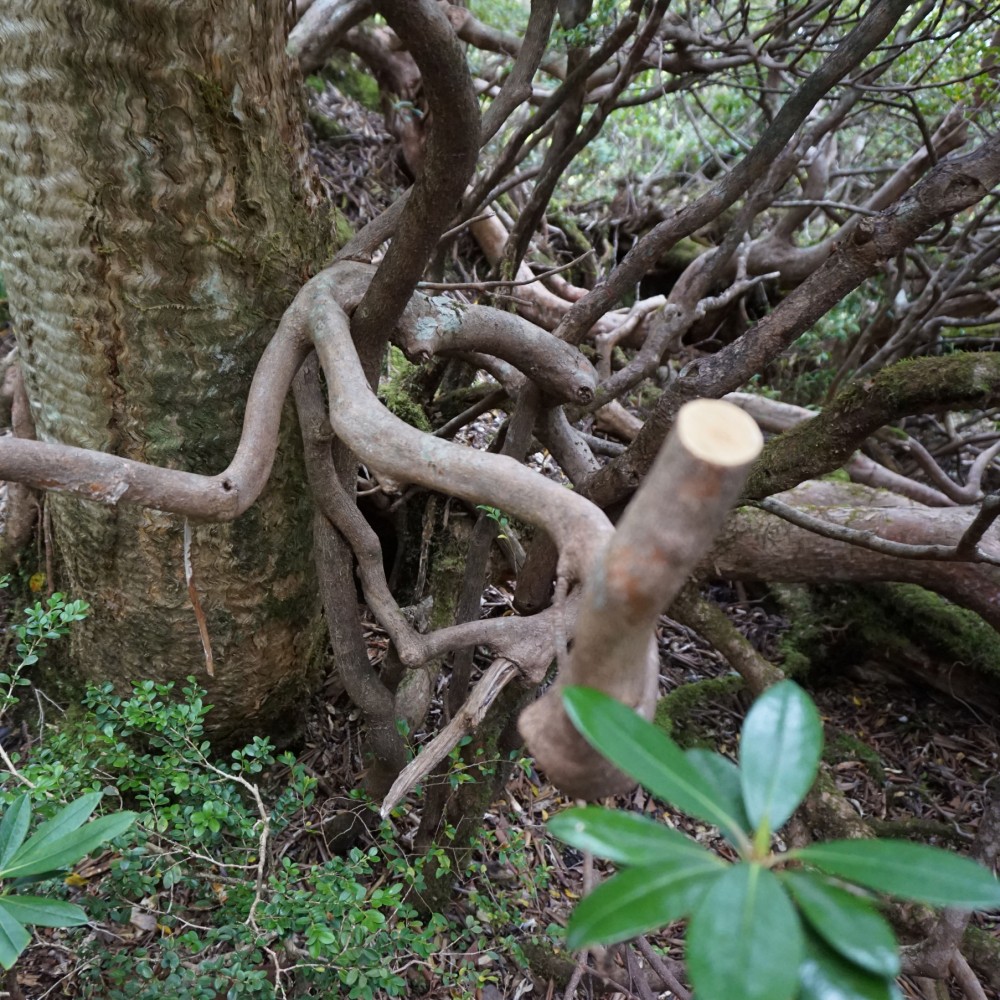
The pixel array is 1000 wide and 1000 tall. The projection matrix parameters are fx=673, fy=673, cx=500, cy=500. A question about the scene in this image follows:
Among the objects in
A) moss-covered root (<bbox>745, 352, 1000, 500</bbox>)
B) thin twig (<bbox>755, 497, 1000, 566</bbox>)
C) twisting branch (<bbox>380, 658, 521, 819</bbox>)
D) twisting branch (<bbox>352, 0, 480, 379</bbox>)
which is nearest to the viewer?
twisting branch (<bbox>352, 0, 480, 379</bbox>)

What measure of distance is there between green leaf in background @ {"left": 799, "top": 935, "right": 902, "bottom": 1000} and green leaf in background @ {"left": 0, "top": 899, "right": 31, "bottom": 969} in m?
0.97

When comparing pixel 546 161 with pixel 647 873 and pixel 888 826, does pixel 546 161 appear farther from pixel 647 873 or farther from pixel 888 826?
pixel 888 826

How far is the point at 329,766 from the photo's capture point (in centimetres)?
233

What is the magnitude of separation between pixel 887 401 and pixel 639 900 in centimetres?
139

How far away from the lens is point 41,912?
39.0 inches

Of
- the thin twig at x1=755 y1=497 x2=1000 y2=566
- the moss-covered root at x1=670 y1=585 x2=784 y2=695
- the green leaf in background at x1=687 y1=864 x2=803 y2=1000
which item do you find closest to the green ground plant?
the green leaf in background at x1=687 y1=864 x2=803 y2=1000

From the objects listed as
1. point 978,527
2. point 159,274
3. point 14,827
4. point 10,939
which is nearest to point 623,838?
point 10,939

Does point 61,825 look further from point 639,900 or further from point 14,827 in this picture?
point 639,900

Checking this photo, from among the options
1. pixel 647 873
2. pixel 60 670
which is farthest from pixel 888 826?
pixel 60 670

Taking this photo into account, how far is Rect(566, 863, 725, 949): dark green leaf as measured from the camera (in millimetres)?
501

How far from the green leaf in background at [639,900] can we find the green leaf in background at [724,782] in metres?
0.06

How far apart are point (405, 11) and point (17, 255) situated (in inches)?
45.4

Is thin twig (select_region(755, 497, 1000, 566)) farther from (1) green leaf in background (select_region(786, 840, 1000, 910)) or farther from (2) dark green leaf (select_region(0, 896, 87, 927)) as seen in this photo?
(2) dark green leaf (select_region(0, 896, 87, 927))

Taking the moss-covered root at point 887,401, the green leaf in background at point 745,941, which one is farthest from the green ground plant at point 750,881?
the moss-covered root at point 887,401
